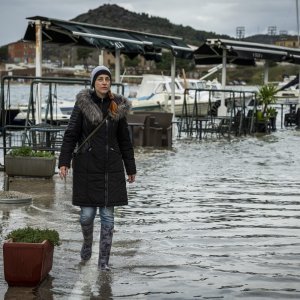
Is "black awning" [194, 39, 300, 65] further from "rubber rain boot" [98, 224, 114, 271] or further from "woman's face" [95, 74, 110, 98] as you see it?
"rubber rain boot" [98, 224, 114, 271]

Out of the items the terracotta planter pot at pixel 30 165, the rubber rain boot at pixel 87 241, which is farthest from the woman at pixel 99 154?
the terracotta planter pot at pixel 30 165

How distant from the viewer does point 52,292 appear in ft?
21.1

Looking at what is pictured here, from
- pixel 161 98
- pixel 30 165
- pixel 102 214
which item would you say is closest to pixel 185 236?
pixel 102 214

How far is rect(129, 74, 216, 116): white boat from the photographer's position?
43.9m

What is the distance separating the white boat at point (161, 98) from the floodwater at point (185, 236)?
27.2 metres

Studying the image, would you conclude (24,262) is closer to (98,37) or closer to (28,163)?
(28,163)

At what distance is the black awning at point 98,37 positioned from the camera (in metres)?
20.6

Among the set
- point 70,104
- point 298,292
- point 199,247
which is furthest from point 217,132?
point 298,292

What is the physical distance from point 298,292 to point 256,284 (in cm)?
38

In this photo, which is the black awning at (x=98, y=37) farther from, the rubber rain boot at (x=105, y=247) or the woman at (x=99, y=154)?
the rubber rain boot at (x=105, y=247)

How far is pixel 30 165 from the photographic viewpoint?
13.6m

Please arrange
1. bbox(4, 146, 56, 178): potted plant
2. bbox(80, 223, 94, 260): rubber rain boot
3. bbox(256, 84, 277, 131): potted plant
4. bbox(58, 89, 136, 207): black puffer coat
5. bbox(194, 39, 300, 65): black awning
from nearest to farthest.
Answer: bbox(58, 89, 136, 207): black puffer coat → bbox(80, 223, 94, 260): rubber rain boot → bbox(4, 146, 56, 178): potted plant → bbox(194, 39, 300, 65): black awning → bbox(256, 84, 277, 131): potted plant

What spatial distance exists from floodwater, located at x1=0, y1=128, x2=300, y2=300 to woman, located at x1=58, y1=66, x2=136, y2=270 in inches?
20.7

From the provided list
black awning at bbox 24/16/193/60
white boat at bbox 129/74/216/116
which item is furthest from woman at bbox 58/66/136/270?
white boat at bbox 129/74/216/116
